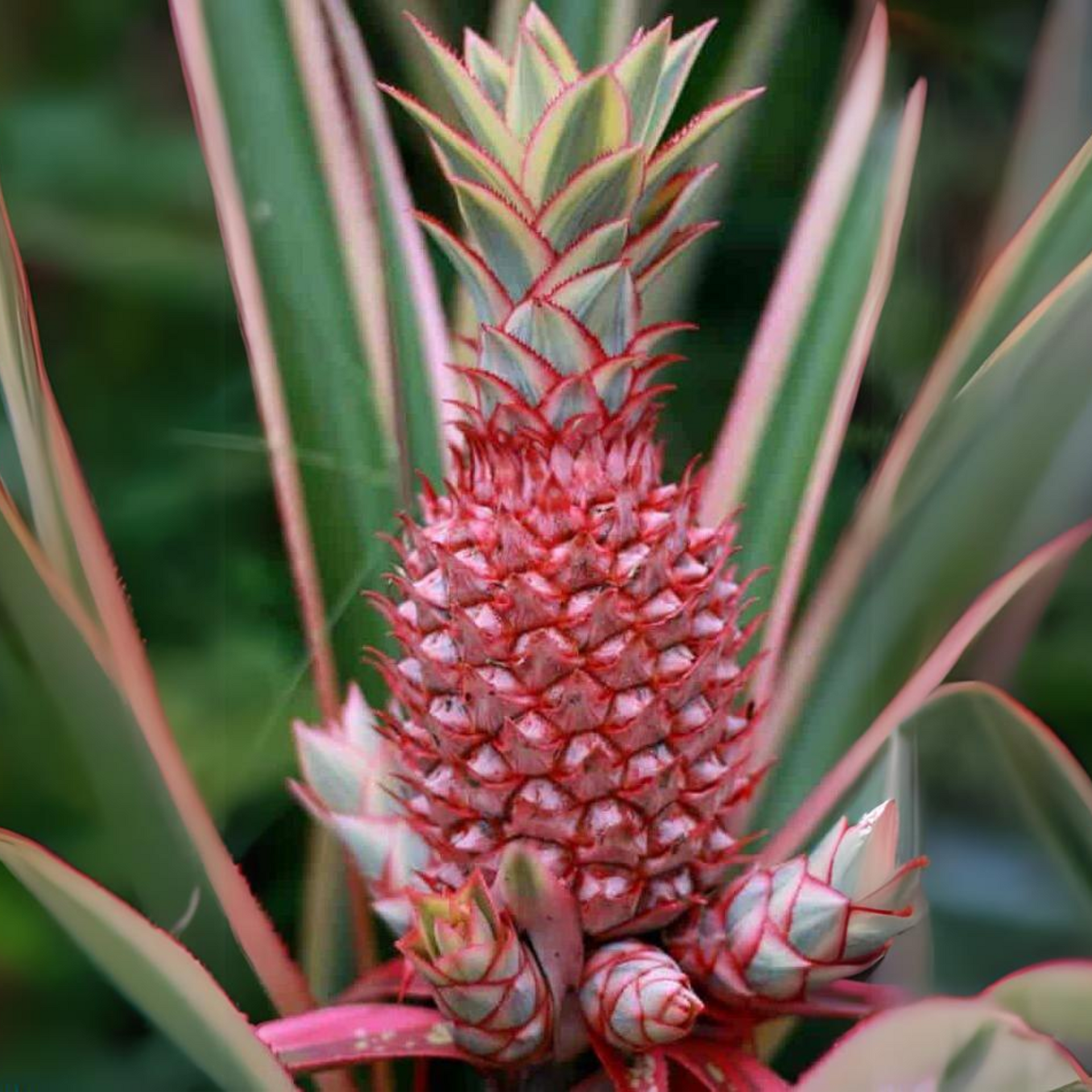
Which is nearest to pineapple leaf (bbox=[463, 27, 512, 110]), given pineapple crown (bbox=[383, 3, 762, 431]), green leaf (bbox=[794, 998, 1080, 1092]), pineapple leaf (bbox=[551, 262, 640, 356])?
pineapple crown (bbox=[383, 3, 762, 431])

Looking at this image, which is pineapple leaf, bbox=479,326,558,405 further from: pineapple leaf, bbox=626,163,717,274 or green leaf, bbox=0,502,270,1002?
green leaf, bbox=0,502,270,1002

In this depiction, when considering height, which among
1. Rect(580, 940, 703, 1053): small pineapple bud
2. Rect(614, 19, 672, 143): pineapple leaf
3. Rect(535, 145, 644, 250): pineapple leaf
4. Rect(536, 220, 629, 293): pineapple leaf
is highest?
Rect(614, 19, 672, 143): pineapple leaf

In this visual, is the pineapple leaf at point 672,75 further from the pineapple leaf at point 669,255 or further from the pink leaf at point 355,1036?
the pink leaf at point 355,1036

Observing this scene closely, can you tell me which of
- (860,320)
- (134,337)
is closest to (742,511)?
(860,320)

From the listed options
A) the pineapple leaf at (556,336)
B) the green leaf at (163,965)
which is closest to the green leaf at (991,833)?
the pineapple leaf at (556,336)

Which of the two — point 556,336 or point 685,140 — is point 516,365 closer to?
point 556,336

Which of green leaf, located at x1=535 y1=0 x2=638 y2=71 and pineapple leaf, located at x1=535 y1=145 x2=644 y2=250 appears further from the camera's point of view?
green leaf, located at x1=535 y1=0 x2=638 y2=71

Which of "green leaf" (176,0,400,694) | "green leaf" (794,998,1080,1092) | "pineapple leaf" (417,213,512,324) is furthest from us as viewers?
"green leaf" (176,0,400,694)
